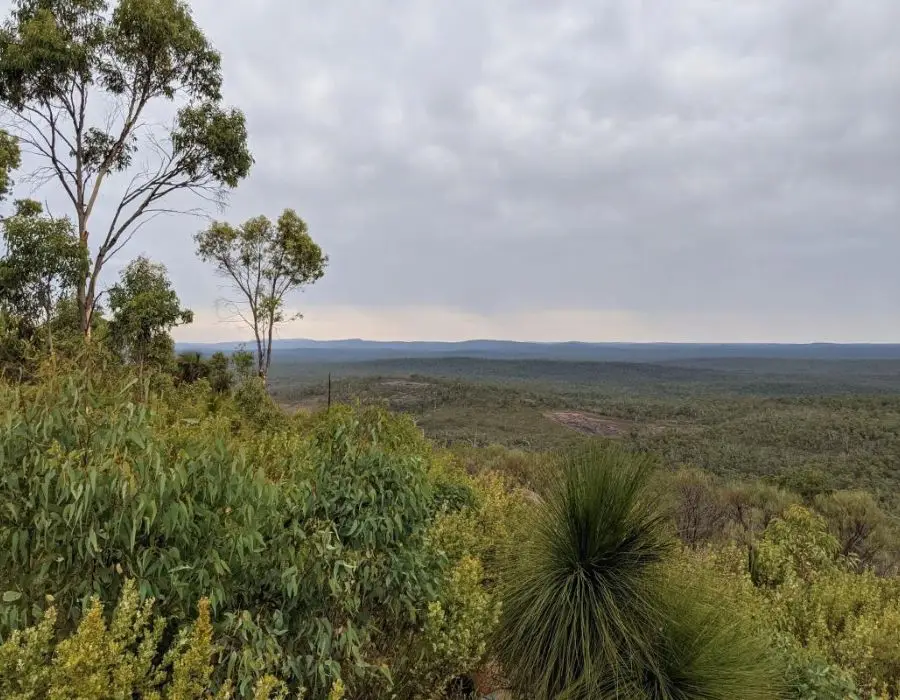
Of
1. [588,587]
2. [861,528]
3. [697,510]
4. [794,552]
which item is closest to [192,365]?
[588,587]

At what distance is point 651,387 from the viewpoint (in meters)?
98.9

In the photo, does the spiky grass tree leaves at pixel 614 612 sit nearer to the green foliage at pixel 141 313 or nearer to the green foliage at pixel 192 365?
the green foliage at pixel 141 313

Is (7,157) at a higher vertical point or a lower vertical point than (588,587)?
higher

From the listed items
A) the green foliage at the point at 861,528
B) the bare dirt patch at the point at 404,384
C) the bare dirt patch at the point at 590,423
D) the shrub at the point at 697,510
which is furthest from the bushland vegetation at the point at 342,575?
the bare dirt patch at the point at 404,384

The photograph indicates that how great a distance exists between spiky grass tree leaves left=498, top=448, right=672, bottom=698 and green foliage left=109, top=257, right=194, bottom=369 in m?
10.5

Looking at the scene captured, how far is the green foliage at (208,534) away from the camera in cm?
231

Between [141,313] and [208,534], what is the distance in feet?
34.9

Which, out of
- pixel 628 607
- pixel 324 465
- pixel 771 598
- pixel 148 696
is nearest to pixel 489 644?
pixel 628 607

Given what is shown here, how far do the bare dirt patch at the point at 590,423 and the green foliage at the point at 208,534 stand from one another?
4065cm

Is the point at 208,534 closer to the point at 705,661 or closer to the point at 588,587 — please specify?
the point at 588,587

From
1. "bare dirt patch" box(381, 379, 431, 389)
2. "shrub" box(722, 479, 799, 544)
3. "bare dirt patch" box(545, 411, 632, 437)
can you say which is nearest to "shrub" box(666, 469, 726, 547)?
"shrub" box(722, 479, 799, 544)

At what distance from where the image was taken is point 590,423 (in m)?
47.1

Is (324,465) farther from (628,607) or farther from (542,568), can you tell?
(628,607)

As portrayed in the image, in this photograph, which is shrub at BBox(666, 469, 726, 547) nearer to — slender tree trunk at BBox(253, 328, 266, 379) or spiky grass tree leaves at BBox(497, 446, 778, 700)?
spiky grass tree leaves at BBox(497, 446, 778, 700)
